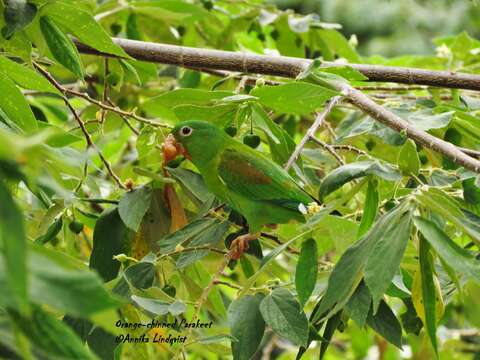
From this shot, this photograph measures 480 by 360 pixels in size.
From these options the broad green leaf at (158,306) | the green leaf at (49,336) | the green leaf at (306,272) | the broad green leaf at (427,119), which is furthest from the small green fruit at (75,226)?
the green leaf at (49,336)

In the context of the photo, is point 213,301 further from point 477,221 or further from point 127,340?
point 477,221

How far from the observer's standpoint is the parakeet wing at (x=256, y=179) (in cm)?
116

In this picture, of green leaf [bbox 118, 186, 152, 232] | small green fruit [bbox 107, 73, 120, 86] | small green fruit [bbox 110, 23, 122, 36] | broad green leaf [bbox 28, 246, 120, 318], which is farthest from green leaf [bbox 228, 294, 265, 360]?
small green fruit [bbox 110, 23, 122, 36]

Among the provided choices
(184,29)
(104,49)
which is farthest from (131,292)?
(184,29)

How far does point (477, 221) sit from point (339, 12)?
6873 millimetres

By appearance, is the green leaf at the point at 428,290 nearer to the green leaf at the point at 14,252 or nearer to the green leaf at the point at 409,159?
the green leaf at the point at 409,159

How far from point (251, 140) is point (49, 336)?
0.73 meters

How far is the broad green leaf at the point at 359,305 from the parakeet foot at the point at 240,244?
205 millimetres

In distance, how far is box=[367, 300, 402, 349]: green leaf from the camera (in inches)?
42.3

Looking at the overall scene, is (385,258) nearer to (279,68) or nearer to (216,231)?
(216,231)

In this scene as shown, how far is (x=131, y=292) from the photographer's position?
1.05m

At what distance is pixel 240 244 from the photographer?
3.74ft

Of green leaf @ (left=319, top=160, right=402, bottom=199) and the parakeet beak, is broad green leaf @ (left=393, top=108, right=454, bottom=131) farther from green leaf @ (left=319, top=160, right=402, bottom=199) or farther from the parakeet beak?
the parakeet beak

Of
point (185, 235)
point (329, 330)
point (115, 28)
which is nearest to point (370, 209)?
point (329, 330)
